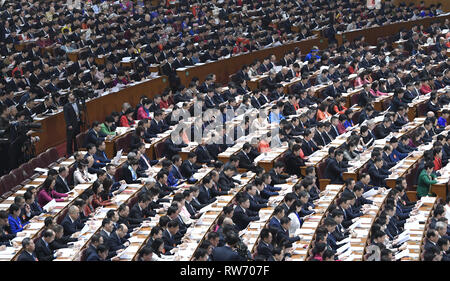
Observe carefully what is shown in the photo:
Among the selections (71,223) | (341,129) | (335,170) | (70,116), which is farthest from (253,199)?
(341,129)

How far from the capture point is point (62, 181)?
12656mm

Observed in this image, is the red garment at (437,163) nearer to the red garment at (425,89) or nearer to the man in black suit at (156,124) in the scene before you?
the red garment at (425,89)

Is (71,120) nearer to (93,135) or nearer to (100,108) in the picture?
(93,135)

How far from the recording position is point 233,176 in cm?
1399

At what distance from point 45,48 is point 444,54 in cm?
1229

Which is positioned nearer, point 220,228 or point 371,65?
point 220,228

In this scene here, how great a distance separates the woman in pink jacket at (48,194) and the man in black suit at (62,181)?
123 mm

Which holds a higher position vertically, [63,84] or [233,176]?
[63,84]

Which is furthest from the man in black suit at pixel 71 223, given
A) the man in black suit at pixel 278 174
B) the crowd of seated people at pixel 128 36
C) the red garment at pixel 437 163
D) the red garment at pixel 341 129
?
the red garment at pixel 341 129

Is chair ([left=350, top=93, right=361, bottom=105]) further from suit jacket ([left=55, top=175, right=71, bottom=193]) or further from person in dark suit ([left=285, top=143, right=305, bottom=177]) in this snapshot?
suit jacket ([left=55, top=175, right=71, bottom=193])

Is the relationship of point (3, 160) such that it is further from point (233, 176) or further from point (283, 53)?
point (283, 53)

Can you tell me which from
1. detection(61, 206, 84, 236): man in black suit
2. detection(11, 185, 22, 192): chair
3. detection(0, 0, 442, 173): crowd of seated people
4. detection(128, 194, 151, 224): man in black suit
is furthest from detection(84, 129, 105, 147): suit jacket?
detection(61, 206, 84, 236): man in black suit

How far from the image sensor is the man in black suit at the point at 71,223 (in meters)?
11.2

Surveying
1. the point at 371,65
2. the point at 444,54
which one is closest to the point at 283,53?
the point at 371,65
